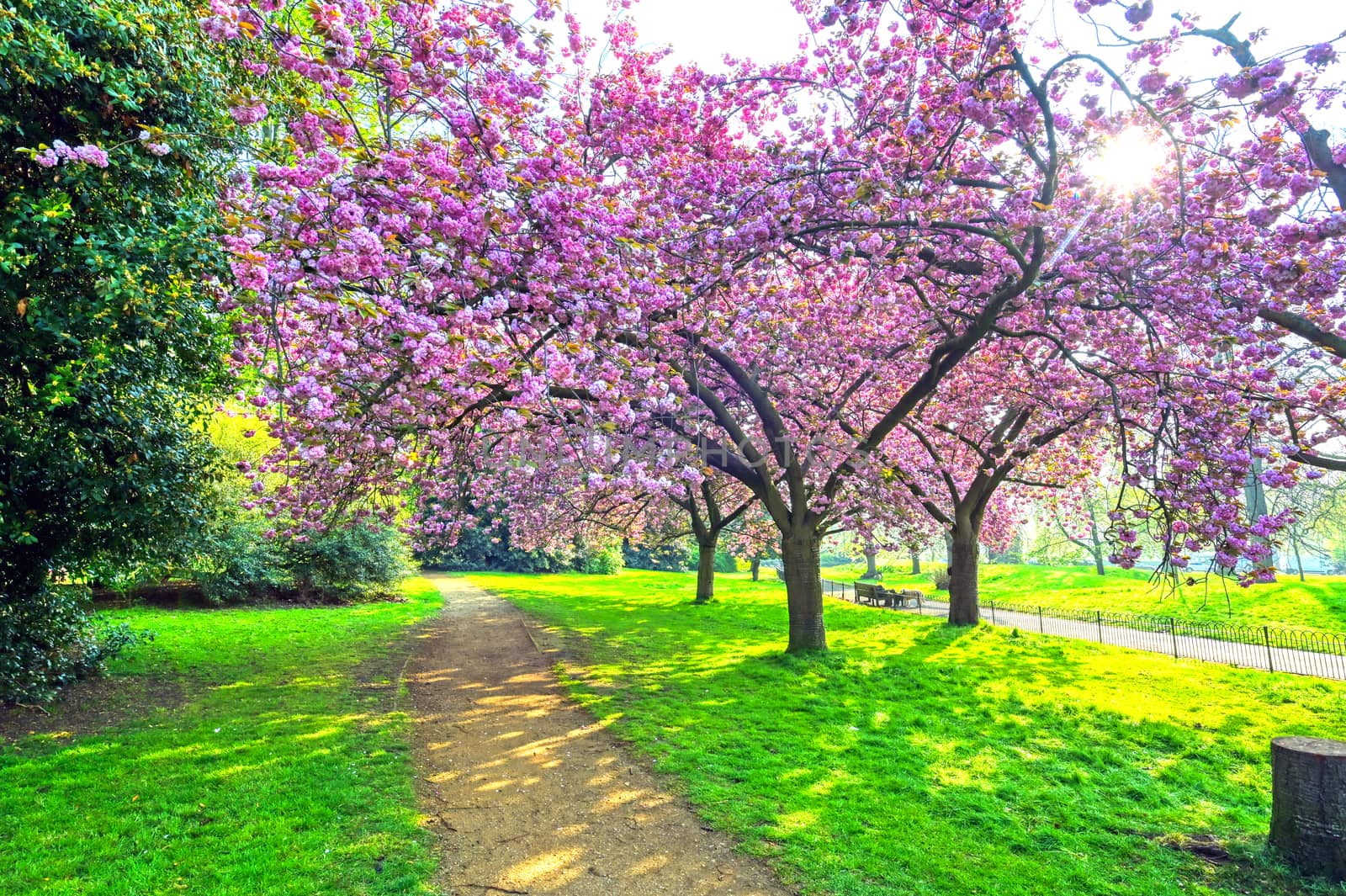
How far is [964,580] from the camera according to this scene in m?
16.3

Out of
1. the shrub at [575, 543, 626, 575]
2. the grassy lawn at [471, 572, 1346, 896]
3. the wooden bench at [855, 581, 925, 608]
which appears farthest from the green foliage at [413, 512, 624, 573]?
the grassy lawn at [471, 572, 1346, 896]

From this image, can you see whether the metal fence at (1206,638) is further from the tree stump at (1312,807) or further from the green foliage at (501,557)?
the green foliage at (501,557)

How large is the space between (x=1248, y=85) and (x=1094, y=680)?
31.4 feet

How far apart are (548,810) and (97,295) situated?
583 centimetres

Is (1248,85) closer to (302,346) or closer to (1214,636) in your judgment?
(302,346)

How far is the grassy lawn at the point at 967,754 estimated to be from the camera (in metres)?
4.81

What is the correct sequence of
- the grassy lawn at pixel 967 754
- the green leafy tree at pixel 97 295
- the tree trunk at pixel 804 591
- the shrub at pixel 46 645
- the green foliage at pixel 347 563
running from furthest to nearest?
1. the green foliage at pixel 347 563
2. the tree trunk at pixel 804 591
3. the shrub at pixel 46 645
4. the green leafy tree at pixel 97 295
5. the grassy lawn at pixel 967 754

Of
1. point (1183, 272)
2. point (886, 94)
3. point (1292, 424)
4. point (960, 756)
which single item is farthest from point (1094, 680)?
point (886, 94)

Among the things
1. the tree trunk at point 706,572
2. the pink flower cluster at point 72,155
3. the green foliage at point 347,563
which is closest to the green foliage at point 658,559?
the tree trunk at point 706,572

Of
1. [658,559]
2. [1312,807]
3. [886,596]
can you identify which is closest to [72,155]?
[1312,807]

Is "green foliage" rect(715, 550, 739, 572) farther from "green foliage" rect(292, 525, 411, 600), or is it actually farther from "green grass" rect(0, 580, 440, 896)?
"green grass" rect(0, 580, 440, 896)

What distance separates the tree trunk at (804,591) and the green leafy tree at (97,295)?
31.1 feet

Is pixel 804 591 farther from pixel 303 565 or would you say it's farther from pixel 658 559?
pixel 658 559

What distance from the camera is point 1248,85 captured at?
508cm
